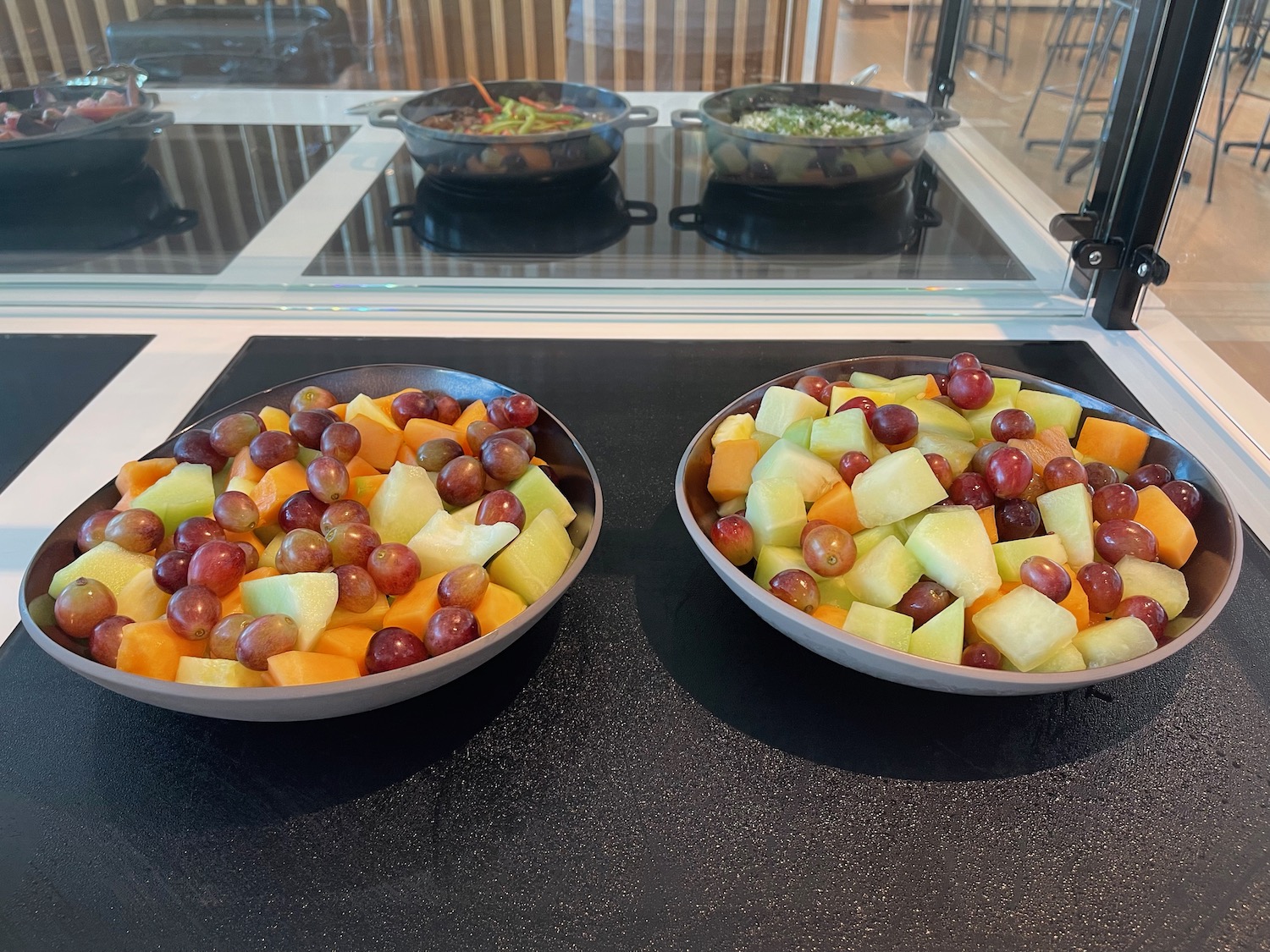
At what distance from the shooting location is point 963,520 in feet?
1.87

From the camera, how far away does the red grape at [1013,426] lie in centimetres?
66

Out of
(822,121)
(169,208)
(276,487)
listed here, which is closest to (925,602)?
(276,487)

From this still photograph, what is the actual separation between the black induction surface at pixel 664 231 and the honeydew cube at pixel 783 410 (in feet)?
1.74

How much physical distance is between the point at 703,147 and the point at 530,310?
36cm

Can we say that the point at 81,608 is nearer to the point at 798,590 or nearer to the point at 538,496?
the point at 538,496


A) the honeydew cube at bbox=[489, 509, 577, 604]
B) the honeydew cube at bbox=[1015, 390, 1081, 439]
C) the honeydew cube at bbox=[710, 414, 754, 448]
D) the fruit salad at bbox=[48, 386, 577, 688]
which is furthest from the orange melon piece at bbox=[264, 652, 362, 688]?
the honeydew cube at bbox=[1015, 390, 1081, 439]

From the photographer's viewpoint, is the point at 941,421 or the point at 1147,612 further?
the point at 941,421

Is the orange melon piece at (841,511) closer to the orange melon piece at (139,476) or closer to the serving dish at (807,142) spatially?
the orange melon piece at (139,476)

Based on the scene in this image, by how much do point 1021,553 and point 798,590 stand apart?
15 cm

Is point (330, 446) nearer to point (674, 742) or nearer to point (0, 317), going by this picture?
point (674, 742)

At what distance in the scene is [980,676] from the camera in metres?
0.50

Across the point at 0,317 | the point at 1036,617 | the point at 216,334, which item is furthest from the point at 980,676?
the point at 0,317

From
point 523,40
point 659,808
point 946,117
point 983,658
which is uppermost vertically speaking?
point 523,40

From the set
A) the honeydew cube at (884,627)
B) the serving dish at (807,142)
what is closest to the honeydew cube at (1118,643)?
the honeydew cube at (884,627)
